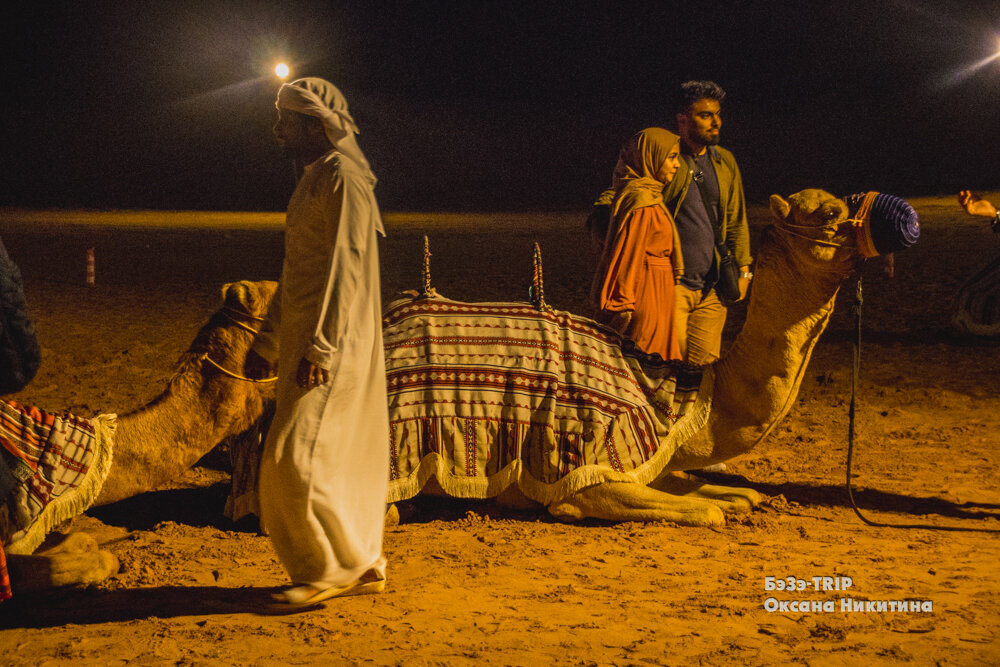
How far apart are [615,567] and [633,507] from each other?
690mm

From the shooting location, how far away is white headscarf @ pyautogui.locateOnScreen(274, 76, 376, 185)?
4027 mm

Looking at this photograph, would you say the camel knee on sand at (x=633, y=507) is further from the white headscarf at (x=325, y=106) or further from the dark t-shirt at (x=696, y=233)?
the white headscarf at (x=325, y=106)

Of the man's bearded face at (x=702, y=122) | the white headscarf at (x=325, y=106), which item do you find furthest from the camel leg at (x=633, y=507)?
the man's bearded face at (x=702, y=122)

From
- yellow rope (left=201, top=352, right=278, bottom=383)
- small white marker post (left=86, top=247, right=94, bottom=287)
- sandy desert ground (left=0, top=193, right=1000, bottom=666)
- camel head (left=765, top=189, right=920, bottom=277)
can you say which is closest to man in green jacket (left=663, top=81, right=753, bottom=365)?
sandy desert ground (left=0, top=193, right=1000, bottom=666)

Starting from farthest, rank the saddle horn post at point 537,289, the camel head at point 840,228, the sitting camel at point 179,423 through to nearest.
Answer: the saddle horn post at point 537,289 → the camel head at point 840,228 → the sitting camel at point 179,423

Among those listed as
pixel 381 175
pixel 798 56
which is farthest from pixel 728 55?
pixel 381 175

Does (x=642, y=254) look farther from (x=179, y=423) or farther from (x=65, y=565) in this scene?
(x=65, y=565)

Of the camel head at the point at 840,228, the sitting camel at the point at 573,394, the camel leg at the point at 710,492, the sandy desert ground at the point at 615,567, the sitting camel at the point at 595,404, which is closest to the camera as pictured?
the sandy desert ground at the point at 615,567

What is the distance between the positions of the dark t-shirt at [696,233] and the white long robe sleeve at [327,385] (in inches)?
126

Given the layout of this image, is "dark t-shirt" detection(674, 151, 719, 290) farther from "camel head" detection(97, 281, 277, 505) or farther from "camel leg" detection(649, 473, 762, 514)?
"camel head" detection(97, 281, 277, 505)

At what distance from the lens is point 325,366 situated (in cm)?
392

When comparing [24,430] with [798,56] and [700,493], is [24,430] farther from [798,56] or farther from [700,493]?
[798,56]

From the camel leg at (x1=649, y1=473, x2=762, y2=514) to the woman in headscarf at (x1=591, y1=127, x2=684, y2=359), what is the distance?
0.75 m

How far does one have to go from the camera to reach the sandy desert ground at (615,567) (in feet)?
12.6
